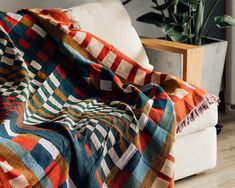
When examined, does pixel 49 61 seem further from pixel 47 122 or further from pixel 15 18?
pixel 47 122

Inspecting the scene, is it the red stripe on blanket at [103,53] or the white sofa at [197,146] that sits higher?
the red stripe on blanket at [103,53]

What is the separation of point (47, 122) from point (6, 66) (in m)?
0.45

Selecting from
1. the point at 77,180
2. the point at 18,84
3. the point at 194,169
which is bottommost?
the point at 194,169

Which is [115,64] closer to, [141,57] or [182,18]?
[141,57]

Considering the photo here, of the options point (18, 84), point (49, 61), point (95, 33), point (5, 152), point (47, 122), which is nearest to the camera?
point (5, 152)

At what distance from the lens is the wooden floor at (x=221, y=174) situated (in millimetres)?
2753

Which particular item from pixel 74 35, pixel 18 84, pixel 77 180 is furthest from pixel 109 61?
pixel 77 180

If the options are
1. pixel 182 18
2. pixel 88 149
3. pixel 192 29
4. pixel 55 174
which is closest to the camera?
pixel 55 174

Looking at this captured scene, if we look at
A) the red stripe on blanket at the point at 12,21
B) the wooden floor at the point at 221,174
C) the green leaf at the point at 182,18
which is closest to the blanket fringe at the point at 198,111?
the wooden floor at the point at 221,174

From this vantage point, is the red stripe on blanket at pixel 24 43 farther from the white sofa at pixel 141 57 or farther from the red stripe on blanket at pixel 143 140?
the red stripe on blanket at pixel 143 140

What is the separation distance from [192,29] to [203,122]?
760mm

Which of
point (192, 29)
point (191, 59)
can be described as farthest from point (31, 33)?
point (192, 29)

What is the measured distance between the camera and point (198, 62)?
283 cm

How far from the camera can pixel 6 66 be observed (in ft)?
8.79
